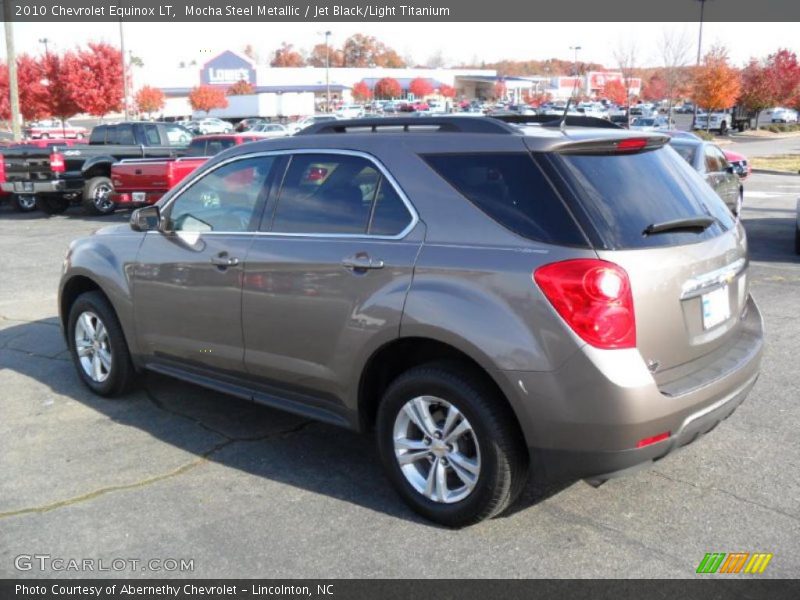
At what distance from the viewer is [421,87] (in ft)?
320

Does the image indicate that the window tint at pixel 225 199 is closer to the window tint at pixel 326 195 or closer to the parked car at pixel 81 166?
the window tint at pixel 326 195

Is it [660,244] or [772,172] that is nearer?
[660,244]

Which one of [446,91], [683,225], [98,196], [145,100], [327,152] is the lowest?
[98,196]

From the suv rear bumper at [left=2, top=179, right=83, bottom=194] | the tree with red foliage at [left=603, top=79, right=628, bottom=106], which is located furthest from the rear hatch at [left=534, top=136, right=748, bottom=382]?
the tree with red foliage at [left=603, top=79, right=628, bottom=106]

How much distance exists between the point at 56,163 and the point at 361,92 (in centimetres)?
7828

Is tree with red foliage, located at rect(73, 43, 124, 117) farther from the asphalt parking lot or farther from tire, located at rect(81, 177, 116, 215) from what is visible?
the asphalt parking lot

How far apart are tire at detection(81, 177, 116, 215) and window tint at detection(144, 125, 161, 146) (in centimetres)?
158

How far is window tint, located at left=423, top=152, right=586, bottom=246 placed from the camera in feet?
11.3

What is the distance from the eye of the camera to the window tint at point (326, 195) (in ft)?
13.5

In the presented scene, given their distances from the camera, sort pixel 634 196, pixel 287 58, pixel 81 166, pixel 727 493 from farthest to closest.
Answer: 1. pixel 287 58
2. pixel 81 166
3. pixel 727 493
4. pixel 634 196

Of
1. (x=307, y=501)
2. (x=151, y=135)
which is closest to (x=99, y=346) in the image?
(x=307, y=501)

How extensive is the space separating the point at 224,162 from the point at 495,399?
2.38 meters

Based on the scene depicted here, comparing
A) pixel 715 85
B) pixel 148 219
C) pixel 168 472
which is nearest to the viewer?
pixel 168 472

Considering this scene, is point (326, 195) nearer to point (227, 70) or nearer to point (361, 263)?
point (361, 263)
